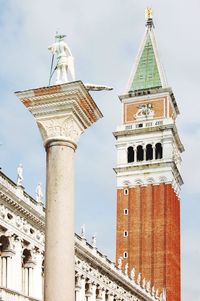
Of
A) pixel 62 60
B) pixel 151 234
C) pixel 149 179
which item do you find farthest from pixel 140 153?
pixel 62 60

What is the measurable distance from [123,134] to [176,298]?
18.3 meters

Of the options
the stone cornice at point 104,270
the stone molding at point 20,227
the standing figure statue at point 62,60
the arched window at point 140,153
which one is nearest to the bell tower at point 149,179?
the arched window at point 140,153

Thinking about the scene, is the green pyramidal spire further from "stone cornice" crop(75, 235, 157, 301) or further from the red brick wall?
"stone cornice" crop(75, 235, 157, 301)

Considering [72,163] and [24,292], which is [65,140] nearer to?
[72,163]

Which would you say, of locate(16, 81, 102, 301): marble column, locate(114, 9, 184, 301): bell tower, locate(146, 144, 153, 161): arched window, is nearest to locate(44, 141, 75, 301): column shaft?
locate(16, 81, 102, 301): marble column

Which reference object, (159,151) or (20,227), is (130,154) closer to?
(159,151)

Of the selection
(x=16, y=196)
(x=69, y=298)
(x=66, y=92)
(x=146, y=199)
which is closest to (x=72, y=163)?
(x=66, y=92)

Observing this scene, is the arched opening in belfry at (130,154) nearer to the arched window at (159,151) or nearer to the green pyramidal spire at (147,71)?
the arched window at (159,151)

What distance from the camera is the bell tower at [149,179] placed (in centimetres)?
7525

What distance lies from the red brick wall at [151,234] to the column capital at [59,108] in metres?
63.7

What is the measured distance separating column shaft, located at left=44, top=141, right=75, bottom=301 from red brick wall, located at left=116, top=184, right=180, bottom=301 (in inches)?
2517

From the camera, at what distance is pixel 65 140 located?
37.8ft

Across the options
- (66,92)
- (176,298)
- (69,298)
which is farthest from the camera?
(176,298)

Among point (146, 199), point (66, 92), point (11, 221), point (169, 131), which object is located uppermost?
point (169, 131)
